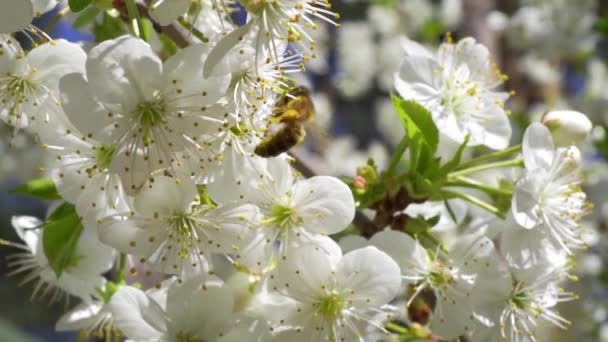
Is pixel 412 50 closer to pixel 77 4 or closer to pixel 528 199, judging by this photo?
pixel 528 199

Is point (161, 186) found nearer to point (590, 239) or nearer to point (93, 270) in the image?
point (93, 270)

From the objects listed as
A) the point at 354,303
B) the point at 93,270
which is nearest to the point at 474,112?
the point at 354,303

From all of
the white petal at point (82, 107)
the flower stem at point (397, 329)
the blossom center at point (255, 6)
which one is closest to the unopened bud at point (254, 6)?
the blossom center at point (255, 6)

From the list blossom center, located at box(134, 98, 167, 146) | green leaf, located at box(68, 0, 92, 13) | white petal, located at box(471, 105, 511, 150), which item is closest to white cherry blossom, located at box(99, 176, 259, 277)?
blossom center, located at box(134, 98, 167, 146)

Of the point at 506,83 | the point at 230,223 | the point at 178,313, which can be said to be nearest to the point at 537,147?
the point at 230,223

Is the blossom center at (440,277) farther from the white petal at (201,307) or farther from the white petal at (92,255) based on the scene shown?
the white petal at (92,255)

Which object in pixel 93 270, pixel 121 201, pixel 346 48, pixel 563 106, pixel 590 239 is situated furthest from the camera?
pixel 346 48
